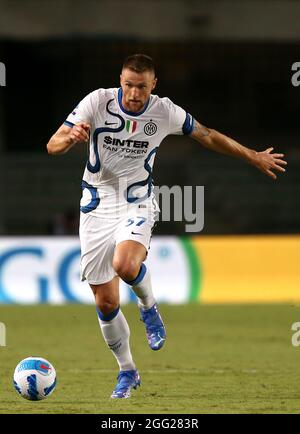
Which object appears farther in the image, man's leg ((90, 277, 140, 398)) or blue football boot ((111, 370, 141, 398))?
man's leg ((90, 277, 140, 398))

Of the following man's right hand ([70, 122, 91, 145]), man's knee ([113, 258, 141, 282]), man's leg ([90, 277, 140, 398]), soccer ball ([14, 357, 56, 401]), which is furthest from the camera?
man's leg ([90, 277, 140, 398])

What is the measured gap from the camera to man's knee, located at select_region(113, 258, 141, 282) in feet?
26.1

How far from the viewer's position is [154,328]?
8.39m

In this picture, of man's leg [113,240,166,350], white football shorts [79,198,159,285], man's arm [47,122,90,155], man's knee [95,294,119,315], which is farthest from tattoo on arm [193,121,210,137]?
man's knee [95,294,119,315]

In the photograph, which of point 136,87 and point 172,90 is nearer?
point 136,87

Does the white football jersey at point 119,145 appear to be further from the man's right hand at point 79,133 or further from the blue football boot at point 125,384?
the blue football boot at point 125,384

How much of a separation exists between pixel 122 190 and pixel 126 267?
2.28ft

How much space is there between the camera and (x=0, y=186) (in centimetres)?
1917

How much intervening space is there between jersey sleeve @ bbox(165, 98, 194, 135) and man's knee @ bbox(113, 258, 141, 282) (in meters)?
1.14

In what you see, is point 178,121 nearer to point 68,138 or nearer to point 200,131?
point 200,131

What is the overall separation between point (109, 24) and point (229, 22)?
1.99 meters

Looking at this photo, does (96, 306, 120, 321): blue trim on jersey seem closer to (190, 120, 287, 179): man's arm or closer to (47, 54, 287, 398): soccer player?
(47, 54, 287, 398): soccer player

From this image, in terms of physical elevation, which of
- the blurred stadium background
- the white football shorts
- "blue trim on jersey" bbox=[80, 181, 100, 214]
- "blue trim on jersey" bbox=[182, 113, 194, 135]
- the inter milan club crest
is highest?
the blurred stadium background

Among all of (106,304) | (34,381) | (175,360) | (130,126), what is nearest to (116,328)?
(106,304)
